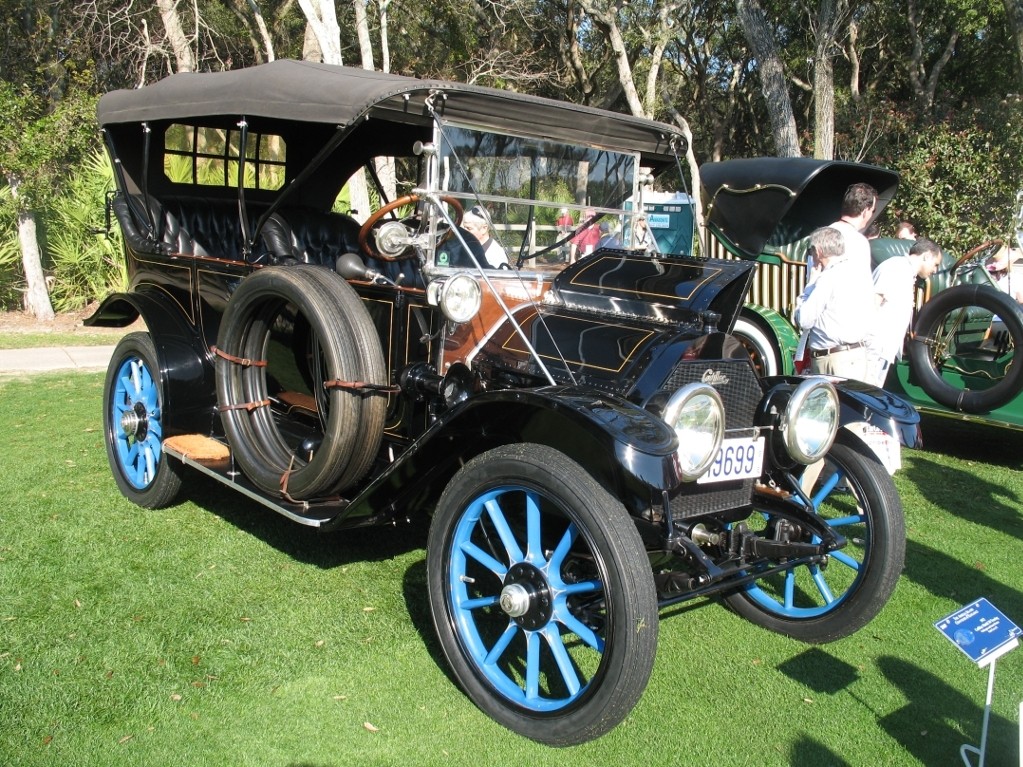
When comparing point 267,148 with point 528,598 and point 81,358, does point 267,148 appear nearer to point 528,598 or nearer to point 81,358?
point 528,598

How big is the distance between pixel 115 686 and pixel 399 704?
0.98 meters

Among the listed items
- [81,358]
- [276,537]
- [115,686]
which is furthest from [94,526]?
[81,358]

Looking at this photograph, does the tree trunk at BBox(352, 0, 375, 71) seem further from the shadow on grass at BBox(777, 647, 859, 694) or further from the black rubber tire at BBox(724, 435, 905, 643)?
the shadow on grass at BBox(777, 647, 859, 694)

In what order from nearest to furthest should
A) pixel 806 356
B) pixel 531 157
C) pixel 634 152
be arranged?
1. pixel 531 157
2. pixel 634 152
3. pixel 806 356

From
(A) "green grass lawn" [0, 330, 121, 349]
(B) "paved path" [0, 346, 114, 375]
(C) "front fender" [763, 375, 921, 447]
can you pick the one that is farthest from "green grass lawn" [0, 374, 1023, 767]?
(A) "green grass lawn" [0, 330, 121, 349]

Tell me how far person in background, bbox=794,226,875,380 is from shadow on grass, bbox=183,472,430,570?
2.18 meters

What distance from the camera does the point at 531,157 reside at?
152 inches

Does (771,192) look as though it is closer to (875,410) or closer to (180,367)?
(875,410)

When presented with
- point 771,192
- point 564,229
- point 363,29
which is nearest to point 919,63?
point 363,29

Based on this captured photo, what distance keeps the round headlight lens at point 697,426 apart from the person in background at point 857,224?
6.63 ft

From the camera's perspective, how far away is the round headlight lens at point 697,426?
269 cm

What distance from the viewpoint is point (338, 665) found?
3.21 meters

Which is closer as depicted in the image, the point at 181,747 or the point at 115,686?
the point at 181,747

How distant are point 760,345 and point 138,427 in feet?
14.4
